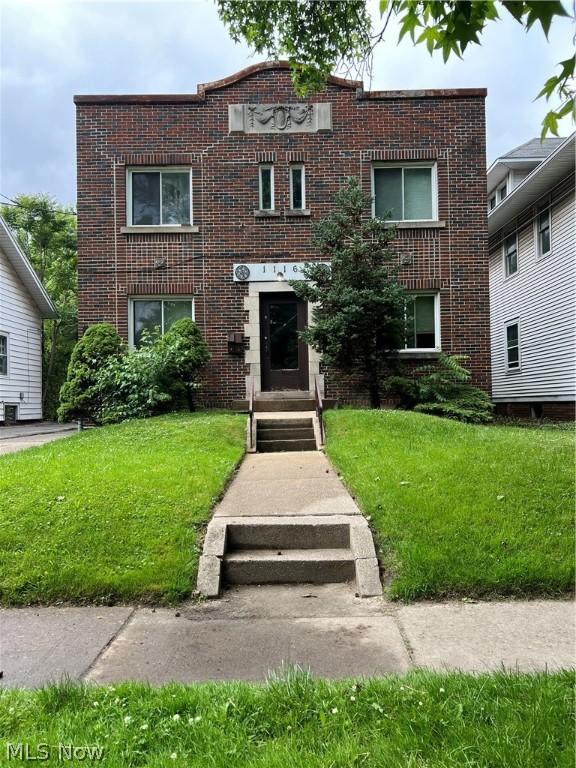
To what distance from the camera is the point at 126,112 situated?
13.4 metres

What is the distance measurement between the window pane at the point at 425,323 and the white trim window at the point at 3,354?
1423 cm

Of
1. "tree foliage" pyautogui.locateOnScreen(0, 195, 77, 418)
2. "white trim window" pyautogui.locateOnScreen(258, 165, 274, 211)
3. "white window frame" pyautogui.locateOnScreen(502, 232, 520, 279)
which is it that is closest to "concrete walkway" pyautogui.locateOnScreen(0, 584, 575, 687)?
"white trim window" pyautogui.locateOnScreen(258, 165, 274, 211)

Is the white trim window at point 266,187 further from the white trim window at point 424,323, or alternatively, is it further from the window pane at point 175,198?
the white trim window at point 424,323

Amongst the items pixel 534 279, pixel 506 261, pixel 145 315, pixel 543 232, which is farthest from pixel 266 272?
pixel 506 261

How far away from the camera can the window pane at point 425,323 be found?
1352 cm

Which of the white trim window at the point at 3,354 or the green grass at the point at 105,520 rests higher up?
the white trim window at the point at 3,354

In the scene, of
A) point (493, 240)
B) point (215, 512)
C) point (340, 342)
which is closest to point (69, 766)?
point (215, 512)

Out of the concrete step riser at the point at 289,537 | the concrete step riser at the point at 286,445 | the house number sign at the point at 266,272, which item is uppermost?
the house number sign at the point at 266,272

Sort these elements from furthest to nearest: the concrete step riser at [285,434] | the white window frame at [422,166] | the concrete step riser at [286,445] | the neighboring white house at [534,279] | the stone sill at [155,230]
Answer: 1. the neighboring white house at [534,279]
2. the white window frame at [422,166]
3. the stone sill at [155,230]
4. the concrete step riser at [285,434]
5. the concrete step riser at [286,445]

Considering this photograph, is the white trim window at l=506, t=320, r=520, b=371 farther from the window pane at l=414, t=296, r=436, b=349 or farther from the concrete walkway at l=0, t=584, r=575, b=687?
the concrete walkway at l=0, t=584, r=575, b=687

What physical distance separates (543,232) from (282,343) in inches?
367

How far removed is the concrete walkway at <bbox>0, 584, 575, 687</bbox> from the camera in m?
3.19

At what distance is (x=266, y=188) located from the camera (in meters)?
13.6

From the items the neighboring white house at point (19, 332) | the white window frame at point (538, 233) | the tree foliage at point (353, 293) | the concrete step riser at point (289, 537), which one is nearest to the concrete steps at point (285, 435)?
the tree foliage at point (353, 293)
